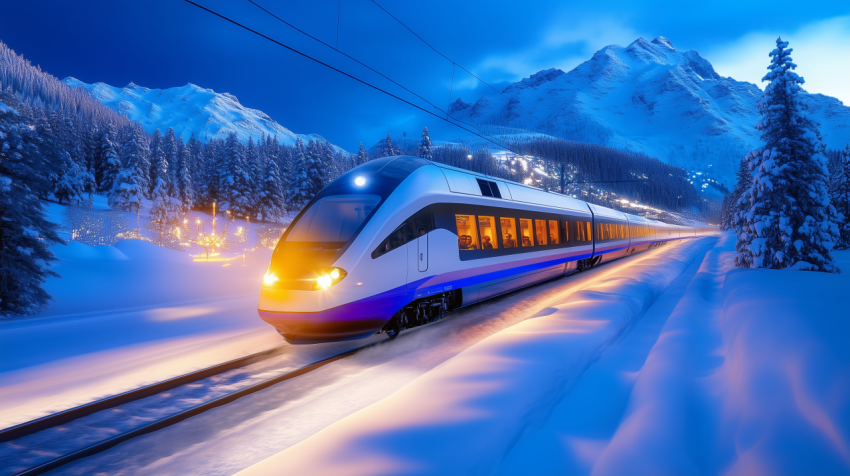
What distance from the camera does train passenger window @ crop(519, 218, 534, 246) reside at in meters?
11.0

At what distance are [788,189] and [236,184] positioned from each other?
5536 centimetres

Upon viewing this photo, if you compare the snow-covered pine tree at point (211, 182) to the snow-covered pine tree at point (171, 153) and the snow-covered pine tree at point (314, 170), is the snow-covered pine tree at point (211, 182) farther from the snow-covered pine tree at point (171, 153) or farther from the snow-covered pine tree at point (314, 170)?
the snow-covered pine tree at point (314, 170)

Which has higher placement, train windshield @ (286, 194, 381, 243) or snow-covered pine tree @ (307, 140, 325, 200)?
snow-covered pine tree @ (307, 140, 325, 200)

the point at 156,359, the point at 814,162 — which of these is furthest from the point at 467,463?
the point at 814,162

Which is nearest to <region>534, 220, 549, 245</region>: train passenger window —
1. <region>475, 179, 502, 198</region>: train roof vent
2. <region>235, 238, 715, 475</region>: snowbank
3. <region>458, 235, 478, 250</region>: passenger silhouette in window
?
<region>475, 179, 502, 198</region>: train roof vent

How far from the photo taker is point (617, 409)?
4.05 metres

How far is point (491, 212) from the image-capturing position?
31.8 feet

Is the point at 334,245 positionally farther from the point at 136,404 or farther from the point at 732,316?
the point at 732,316

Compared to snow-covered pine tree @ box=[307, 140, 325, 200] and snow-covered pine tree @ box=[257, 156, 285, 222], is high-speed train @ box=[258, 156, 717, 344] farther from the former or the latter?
snow-covered pine tree @ box=[257, 156, 285, 222]

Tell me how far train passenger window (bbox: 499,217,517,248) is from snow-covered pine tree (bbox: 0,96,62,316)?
39.4 feet

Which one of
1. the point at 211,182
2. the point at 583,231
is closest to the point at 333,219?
the point at 583,231

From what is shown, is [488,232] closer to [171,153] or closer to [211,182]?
[211,182]

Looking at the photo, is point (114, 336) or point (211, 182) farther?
point (211, 182)

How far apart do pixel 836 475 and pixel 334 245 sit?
558 cm
